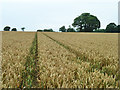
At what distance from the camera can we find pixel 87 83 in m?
1.91

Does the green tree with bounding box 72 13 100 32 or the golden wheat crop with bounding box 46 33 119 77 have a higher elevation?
the green tree with bounding box 72 13 100 32

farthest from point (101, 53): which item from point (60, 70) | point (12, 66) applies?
point (12, 66)

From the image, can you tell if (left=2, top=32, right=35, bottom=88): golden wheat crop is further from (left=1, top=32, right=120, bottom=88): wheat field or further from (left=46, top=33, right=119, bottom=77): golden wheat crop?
(left=46, top=33, right=119, bottom=77): golden wheat crop

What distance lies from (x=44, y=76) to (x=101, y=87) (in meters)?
1.00

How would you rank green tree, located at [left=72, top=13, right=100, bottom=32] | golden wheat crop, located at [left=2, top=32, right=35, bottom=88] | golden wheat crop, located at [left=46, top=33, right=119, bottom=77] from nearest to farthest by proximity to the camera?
golden wheat crop, located at [left=2, top=32, right=35, bottom=88], golden wheat crop, located at [left=46, top=33, right=119, bottom=77], green tree, located at [left=72, top=13, right=100, bottom=32]

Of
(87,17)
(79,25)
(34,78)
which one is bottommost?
(34,78)

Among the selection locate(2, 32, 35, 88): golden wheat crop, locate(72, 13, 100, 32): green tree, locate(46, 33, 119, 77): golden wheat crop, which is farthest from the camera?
locate(72, 13, 100, 32): green tree

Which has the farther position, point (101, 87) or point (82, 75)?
point (82, 75)

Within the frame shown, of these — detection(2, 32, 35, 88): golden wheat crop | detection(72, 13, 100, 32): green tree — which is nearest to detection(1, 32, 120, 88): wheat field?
detection(2, 32, 35, 88): golden wheat crop

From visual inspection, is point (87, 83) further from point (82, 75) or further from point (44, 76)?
point (44, 76)

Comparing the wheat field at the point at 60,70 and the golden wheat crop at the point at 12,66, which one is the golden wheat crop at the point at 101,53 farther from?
the golden wheat crop at the point at 12,66

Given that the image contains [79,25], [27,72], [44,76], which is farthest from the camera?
[79,25]

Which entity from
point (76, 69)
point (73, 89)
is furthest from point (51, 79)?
point (76, 69)

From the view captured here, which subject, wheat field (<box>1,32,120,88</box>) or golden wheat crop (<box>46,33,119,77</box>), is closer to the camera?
wheat field (<box>1,32,120,88</box>)
